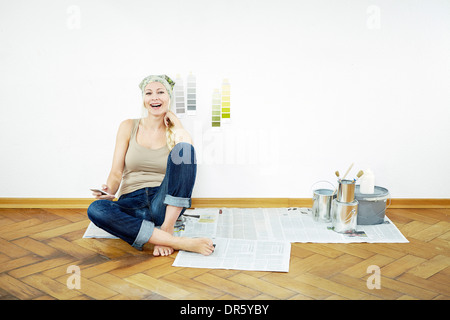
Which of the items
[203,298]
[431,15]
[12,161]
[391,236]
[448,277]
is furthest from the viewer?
[12,161]

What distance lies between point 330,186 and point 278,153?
33 cm

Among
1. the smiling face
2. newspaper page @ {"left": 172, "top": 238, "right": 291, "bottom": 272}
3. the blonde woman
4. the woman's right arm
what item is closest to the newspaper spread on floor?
newspaper page @ {"left": 172, "top": 238, "right": 291, "bottom": 272}

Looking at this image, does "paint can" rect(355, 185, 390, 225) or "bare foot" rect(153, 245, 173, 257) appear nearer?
"bare foot" rect(153, 245, 173, 257)

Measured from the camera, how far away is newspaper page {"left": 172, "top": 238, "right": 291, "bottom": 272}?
1.99 m

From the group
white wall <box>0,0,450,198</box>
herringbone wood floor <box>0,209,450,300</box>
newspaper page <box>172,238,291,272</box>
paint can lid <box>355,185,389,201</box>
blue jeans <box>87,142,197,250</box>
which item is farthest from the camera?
white wall <box>0,0,450,198</box>

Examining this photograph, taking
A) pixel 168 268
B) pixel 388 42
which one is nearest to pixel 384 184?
pixel 388 42

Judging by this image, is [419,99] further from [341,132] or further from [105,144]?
[105,144]

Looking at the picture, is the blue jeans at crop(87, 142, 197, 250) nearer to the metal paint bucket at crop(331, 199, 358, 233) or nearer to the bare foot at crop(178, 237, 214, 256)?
the bare foot at crop(178, 237, 214, 256)

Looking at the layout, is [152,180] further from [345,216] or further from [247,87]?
[345,216]

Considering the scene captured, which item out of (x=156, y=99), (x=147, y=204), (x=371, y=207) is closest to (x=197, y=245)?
(x=147, y=204)

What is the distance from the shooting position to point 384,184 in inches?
107

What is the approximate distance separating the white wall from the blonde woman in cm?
28

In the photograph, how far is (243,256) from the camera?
208cm

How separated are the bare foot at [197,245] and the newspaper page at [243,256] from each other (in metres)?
0.02
